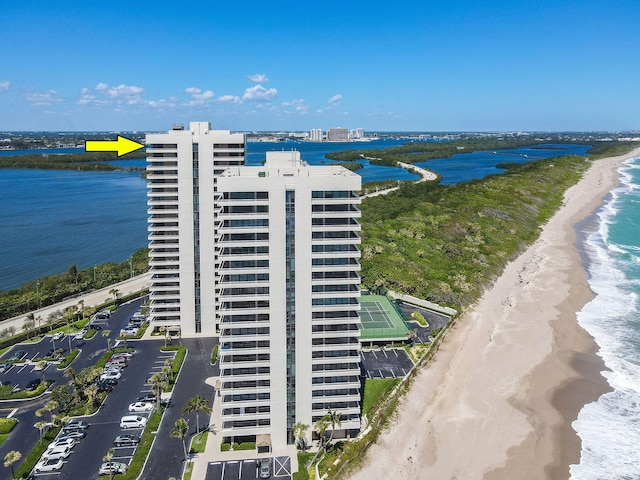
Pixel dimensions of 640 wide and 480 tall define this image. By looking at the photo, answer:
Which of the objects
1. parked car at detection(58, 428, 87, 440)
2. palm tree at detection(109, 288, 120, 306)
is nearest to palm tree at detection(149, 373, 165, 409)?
parked car at detection(58, 428, 87, 440)

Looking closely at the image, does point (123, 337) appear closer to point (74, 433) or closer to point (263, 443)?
point (74, 433)

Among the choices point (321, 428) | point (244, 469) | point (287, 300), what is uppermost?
point (287, 300)

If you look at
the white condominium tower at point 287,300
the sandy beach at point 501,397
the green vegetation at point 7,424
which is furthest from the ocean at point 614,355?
the green vegetation at point 7,424

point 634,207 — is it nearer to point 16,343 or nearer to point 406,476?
point 406,476

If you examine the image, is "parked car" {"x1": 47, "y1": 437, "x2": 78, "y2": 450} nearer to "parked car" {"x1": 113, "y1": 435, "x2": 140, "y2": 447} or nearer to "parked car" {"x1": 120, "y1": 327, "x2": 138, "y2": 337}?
"parked car" {"x1": 113, "y1": 435, "x2": 140, "y2": 447}

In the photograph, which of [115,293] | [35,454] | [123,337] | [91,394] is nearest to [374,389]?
[91,394]

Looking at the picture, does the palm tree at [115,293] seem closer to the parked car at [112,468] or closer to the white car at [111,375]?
the white car at [111,375]
